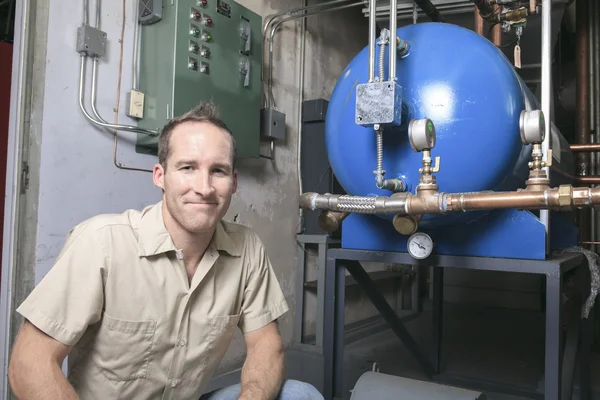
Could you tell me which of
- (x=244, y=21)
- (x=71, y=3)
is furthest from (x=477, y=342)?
(x=71, y=3)

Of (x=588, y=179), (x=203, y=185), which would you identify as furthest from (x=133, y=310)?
(x=588, y=179)

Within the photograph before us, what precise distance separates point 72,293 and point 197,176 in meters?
0.34

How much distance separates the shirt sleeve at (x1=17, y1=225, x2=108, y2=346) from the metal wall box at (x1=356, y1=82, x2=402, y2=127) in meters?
0.66

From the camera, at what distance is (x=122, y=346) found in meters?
0.95

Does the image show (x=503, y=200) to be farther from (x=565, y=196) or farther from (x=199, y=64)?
(x=199, y=64)

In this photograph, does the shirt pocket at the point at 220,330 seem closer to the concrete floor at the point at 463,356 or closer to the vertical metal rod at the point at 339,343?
the vertical metal rod at the point at 339,343

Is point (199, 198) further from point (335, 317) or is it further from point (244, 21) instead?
point (244, 21)

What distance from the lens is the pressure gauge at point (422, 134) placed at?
3.39 feet

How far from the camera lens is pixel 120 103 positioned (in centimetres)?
160

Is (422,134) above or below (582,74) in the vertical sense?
below

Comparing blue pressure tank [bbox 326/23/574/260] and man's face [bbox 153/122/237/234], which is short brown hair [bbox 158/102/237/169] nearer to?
man's face [bbox 153/122/237/234]

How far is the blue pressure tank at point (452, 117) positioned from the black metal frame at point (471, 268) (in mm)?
143

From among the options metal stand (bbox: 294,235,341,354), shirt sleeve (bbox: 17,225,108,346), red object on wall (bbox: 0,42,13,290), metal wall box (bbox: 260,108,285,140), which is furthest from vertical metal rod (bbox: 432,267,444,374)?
red object on wall (bbox: 0,42,13,290)

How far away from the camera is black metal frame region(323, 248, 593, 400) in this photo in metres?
1.13
